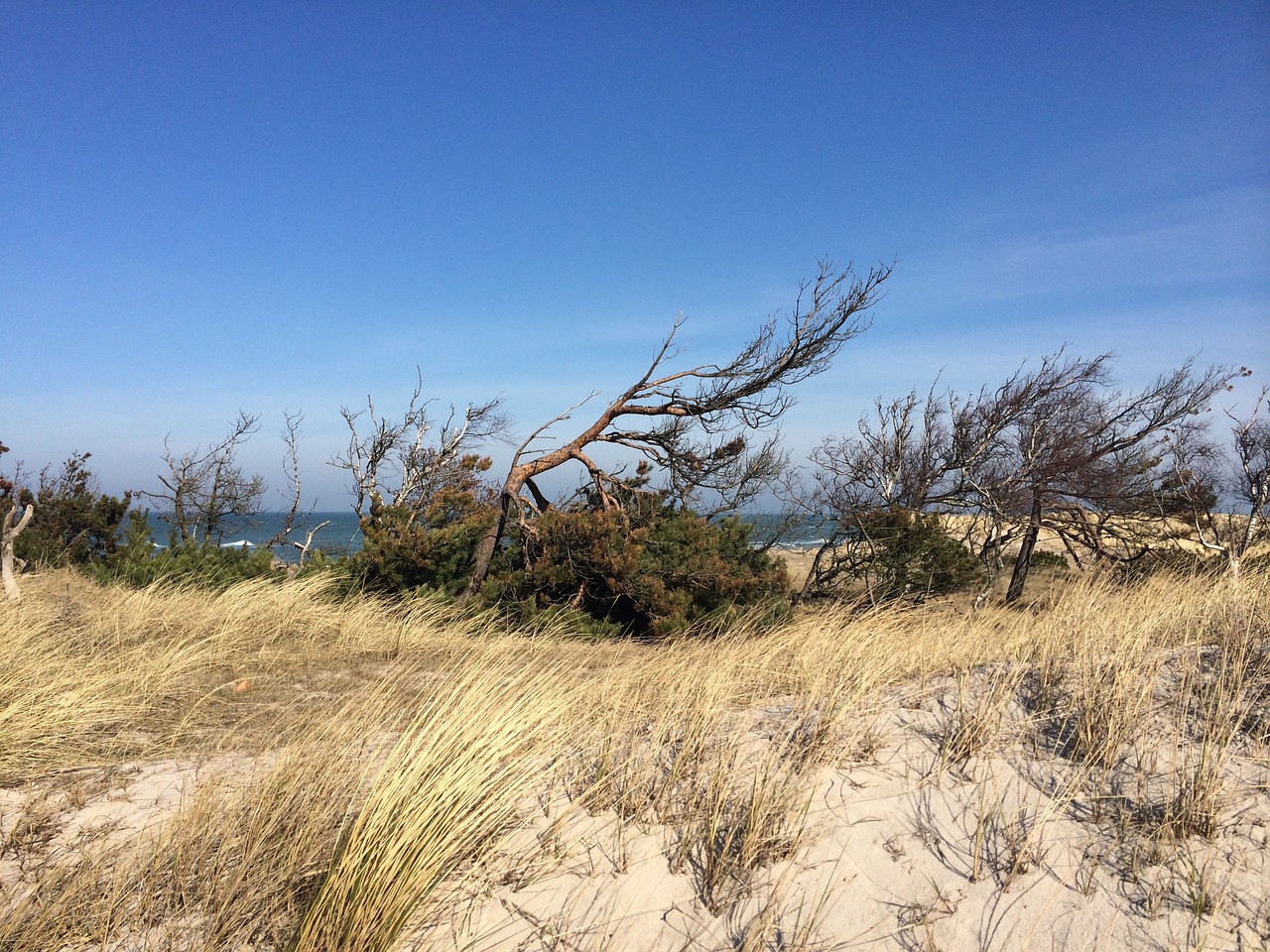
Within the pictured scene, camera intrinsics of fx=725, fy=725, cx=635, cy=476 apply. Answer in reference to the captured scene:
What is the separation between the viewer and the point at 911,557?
11203mm

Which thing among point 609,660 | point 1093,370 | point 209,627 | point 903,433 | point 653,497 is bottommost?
point 609,660

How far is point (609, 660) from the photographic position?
7.47m

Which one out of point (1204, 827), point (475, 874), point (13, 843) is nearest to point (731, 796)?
point (475, 874)

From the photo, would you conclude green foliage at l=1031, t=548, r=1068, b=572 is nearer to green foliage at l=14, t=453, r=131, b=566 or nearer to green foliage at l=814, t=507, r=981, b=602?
green foliage at l=814, t=507, r=981, b=602

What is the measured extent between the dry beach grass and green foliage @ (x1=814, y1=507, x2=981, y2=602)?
6293 mm

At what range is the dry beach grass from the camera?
2.42 m

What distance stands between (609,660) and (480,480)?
11.7 m

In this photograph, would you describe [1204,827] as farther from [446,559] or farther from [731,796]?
[446,559]

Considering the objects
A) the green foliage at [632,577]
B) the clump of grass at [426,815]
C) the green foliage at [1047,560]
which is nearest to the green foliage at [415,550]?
the green foliage at [632,577]

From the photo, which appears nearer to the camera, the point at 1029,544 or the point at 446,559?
the point at 446,559

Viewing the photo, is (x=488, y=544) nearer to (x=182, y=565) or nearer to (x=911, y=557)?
(x=182, y=565)

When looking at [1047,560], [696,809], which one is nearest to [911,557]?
[1047,560]

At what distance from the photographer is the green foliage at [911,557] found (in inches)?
436

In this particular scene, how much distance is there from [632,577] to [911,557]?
14.5 ft
